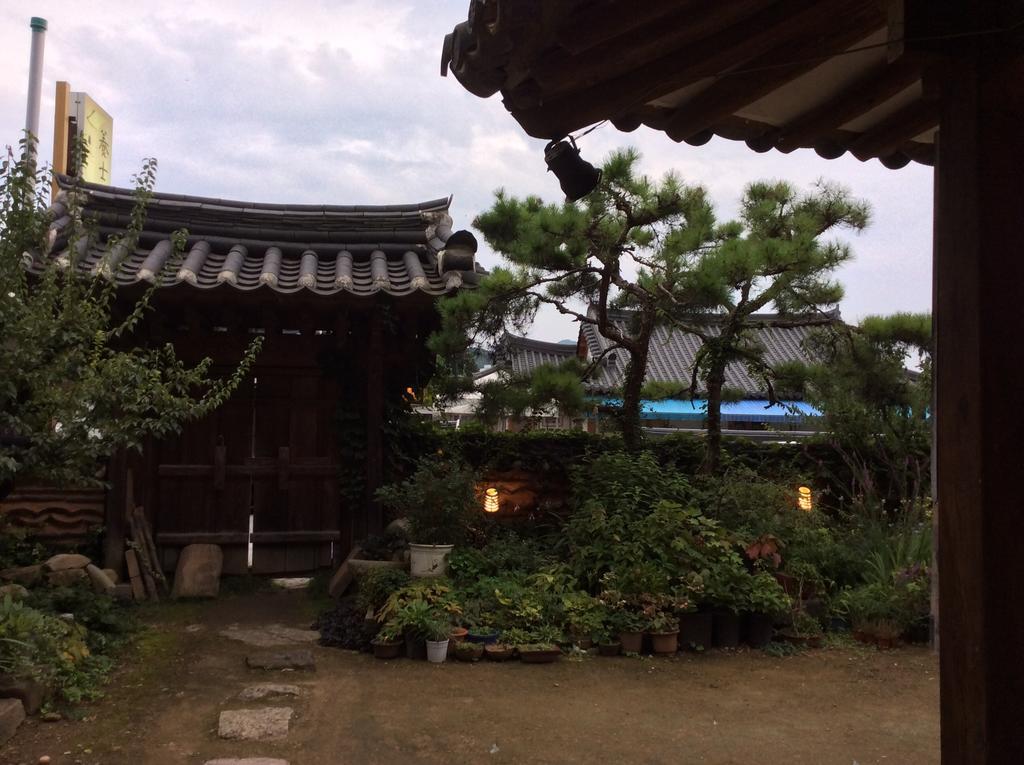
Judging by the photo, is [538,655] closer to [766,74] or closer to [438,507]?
[438,507]

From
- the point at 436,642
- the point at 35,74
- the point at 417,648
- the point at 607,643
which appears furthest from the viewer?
the point at 35,74

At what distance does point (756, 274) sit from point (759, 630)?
305 cm

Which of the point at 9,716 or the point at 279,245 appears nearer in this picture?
the point at 9,716

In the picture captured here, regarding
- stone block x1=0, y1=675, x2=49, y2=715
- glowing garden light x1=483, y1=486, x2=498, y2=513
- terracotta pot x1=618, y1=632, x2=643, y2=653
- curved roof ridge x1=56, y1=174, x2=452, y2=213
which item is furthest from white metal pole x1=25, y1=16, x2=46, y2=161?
terracotta pot x1=618, y1=632, x2=643, y2=653

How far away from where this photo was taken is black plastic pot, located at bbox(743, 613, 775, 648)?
6.32m

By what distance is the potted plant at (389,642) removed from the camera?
5.82m

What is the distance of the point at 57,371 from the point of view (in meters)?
4.83

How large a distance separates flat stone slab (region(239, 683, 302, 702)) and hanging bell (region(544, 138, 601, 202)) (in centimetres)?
355

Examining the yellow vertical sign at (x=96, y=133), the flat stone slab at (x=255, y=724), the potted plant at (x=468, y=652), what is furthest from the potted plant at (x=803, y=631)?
the yellow vertical sign at (x=96, y=133)

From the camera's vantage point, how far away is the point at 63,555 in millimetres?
7234

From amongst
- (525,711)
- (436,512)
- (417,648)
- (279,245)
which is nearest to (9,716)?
(417,648)

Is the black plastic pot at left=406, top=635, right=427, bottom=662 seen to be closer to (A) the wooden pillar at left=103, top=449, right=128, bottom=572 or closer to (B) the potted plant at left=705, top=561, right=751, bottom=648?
(B) the potted plant at left=705, top=561, right=751, bottom=648

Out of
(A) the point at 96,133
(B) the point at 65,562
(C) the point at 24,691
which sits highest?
(A) the point at 96,133

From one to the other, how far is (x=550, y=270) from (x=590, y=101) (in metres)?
5.09
